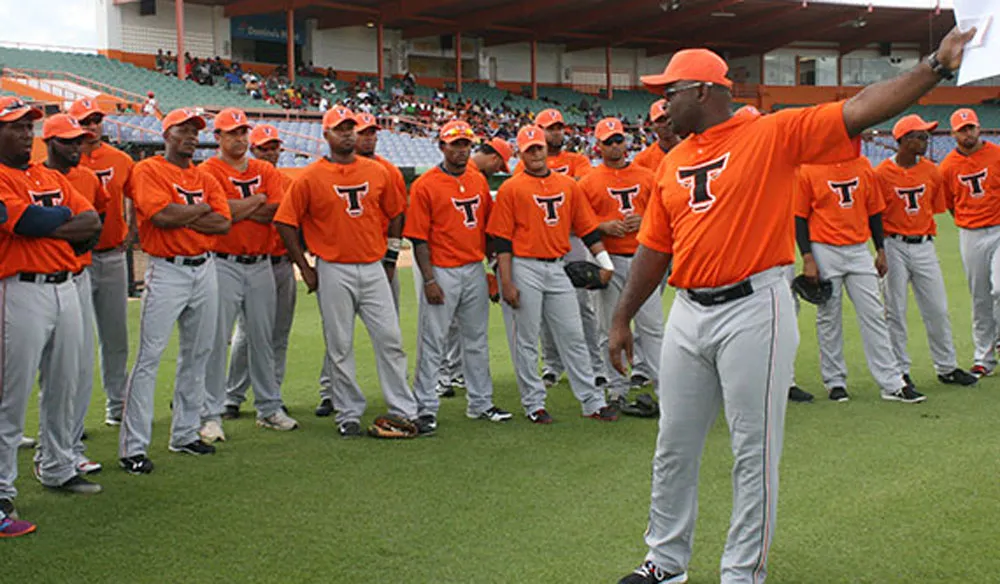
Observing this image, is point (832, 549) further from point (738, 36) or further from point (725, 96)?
point (738, 36)

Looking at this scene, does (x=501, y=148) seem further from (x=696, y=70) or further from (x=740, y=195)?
(x=740, y=195)

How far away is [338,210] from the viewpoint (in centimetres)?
657

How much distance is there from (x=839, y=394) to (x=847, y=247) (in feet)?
3.83

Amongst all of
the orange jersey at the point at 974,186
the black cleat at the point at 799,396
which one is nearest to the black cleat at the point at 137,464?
the black cleat at the point at 799,396

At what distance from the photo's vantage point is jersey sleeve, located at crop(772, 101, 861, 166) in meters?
3.40

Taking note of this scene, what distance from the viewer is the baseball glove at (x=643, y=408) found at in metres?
7.08

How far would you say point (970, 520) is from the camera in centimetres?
455

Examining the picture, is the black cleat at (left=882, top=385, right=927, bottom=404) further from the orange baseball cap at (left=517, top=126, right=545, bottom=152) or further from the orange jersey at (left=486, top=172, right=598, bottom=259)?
the orange baseball cap at (left=517, top=126, right=545, bottom=152)

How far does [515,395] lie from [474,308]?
1.13 meters

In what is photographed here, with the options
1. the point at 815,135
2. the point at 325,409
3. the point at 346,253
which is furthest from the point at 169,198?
the point at 815,135

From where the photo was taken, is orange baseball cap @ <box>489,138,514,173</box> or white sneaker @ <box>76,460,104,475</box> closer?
white sneaker @ <box>76,460,104,475</box>

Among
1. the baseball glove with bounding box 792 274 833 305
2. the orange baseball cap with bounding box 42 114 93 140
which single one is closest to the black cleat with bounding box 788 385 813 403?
the baseball glove with bounding box 792 274 833 305

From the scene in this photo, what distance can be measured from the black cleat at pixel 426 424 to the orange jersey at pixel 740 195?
3287 millimetres

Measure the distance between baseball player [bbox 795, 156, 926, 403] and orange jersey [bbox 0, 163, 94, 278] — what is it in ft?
17.1
